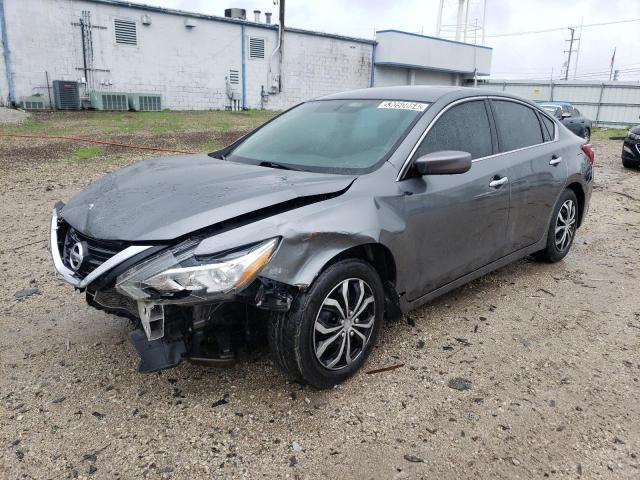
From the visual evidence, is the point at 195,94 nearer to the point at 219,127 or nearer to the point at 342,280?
the point at 219,127

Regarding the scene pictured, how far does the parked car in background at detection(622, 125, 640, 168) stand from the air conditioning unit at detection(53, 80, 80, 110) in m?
16.9

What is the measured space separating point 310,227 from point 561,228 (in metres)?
3.18

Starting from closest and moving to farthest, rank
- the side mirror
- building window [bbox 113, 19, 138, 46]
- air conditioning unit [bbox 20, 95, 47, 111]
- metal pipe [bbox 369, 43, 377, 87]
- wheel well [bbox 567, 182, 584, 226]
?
1. the side mirror
2. wheel well [bbox 567, 182, 584, 226]
3. air conditioning unit [bbox 20, 95, 47, 111]
4. building window [bbox 113, 19, 138, 46]
5. metal pipe [bbox 369, 43, 377, 87]

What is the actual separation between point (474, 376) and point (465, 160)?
1.27 meters

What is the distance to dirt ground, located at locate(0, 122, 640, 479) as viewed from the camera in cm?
242

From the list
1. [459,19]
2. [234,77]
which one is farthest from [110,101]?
[459,19]

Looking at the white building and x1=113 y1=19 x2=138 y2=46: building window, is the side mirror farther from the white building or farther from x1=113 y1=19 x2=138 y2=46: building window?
x1=113 y1=19 x2=138 y2=46: building window

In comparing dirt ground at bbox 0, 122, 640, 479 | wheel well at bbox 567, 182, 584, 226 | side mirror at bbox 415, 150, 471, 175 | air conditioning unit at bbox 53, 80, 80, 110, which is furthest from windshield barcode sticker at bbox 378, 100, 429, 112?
air conditioning unit at bbox 53, 80, 80, 110

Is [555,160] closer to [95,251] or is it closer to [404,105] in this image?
[404,105]

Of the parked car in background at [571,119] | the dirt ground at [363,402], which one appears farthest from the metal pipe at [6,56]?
the parked car in background at [571,119]

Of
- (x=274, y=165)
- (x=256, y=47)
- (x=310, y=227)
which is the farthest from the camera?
(x=256, y=47)

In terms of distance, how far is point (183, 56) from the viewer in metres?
22.0

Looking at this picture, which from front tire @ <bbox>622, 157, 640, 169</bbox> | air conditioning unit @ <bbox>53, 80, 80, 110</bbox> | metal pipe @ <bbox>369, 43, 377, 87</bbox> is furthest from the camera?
metal pipe @ <bbox>369, 43, 377, 87</bbox>

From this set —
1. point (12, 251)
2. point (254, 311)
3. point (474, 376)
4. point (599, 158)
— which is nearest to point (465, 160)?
point (474, 376)
